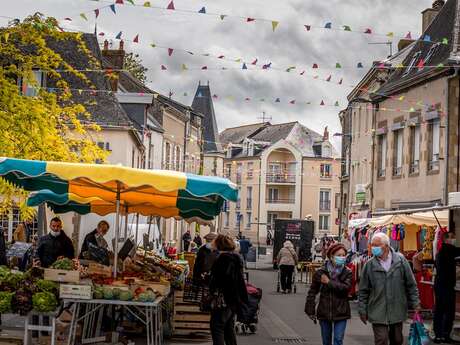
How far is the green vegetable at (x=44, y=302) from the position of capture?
1166cm

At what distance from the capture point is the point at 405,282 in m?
11.0

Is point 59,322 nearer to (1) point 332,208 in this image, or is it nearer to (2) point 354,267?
(2) point 354,267

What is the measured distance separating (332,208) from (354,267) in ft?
229

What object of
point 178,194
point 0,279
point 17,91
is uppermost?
point 17,91

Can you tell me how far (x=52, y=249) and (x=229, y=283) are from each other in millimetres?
5614

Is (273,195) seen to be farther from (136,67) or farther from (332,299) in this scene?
(332,299)

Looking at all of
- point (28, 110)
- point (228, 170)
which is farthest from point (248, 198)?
point (28, 110)

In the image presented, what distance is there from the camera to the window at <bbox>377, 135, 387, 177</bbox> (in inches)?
1521

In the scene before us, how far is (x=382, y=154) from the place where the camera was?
39.0 metres

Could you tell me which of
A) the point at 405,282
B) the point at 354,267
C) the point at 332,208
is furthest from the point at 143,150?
the point at 332,208

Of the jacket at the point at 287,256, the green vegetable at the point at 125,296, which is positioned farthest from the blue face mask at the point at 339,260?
the jacket at the point at 287,256

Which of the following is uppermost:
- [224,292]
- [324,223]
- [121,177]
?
[121,177]

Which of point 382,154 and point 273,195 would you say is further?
point 273,195

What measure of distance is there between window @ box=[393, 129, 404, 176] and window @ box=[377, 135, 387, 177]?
1.47 metres
